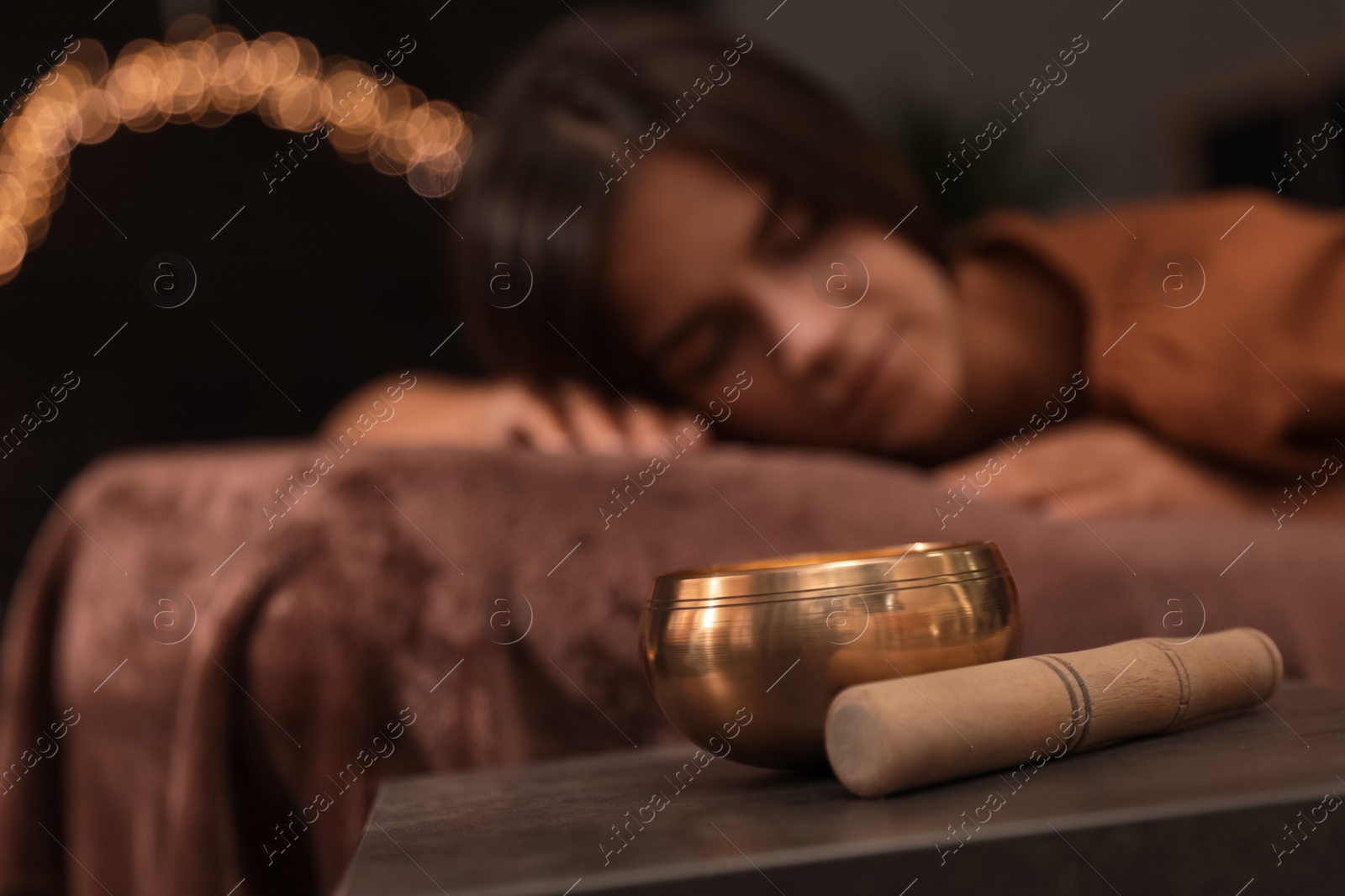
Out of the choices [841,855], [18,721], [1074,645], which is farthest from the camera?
[18,721]

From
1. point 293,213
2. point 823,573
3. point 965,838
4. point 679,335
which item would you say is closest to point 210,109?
point 293,213

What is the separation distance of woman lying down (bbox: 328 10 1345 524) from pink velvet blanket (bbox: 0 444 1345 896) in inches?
11.7

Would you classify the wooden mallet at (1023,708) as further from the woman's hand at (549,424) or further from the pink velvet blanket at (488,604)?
the woman's hand at (549,424)

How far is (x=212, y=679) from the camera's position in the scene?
710 millimetres

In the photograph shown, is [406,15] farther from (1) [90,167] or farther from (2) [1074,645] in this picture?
(2) [1074,645]

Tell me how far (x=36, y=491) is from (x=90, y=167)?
66 cm

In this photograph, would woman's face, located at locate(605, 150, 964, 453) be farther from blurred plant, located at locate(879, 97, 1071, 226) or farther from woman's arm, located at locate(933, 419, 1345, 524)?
blurred plant, located at locate(879, 97, 1071, 226)

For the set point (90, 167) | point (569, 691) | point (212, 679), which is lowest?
point (569, 691)

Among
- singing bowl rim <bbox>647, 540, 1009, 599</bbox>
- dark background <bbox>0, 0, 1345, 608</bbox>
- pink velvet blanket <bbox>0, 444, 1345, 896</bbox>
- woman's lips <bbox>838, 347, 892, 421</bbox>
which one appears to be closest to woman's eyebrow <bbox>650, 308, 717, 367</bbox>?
woman's lips <bbox>838, 347, 892, 421</bbox>

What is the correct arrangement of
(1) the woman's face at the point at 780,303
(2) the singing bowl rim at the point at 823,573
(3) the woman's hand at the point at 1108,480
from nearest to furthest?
(2) the singing bowl rim at the point at 823,573, (3) the woman's hand at the point at 1108,480, (1) the woman's face at the point at 780,303

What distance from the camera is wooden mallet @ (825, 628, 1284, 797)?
0.36 m

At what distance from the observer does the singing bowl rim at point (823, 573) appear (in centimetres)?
41

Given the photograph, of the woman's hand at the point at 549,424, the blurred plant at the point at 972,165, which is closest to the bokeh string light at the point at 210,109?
the woman's hand at the point at 549,424

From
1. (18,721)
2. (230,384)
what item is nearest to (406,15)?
(230,384)
